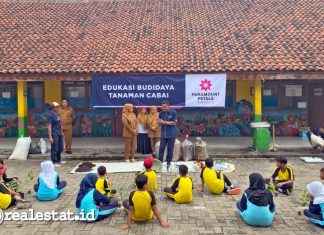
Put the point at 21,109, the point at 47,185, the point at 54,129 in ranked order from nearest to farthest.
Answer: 1. the point at 47,185
2. the point at 54,129
3. the point at 21,109

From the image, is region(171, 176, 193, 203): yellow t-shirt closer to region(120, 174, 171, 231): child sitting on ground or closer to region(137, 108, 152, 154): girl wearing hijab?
region(120, 174, 171, 231): child sitting on ground

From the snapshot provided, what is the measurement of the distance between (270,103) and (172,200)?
8.63 m

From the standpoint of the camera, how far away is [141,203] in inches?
199

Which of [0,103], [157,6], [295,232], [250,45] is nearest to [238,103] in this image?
[250,45]

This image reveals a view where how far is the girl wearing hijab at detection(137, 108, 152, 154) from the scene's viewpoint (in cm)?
1024

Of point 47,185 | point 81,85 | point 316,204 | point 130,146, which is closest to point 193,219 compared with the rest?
point 316,204

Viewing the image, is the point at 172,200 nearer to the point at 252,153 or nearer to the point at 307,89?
the point at 252,153

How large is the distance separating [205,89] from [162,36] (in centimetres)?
393

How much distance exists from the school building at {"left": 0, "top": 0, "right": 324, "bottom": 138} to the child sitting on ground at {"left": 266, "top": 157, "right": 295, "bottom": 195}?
4.43m

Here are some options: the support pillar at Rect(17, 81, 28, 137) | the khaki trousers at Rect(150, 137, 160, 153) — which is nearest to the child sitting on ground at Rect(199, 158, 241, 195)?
the khaki trousers at Rect(150, 137, 160, 153)

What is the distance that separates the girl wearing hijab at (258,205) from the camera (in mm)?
5020

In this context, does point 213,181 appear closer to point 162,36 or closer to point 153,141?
point 153,141

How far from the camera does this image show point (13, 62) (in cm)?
1131

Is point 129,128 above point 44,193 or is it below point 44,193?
above
